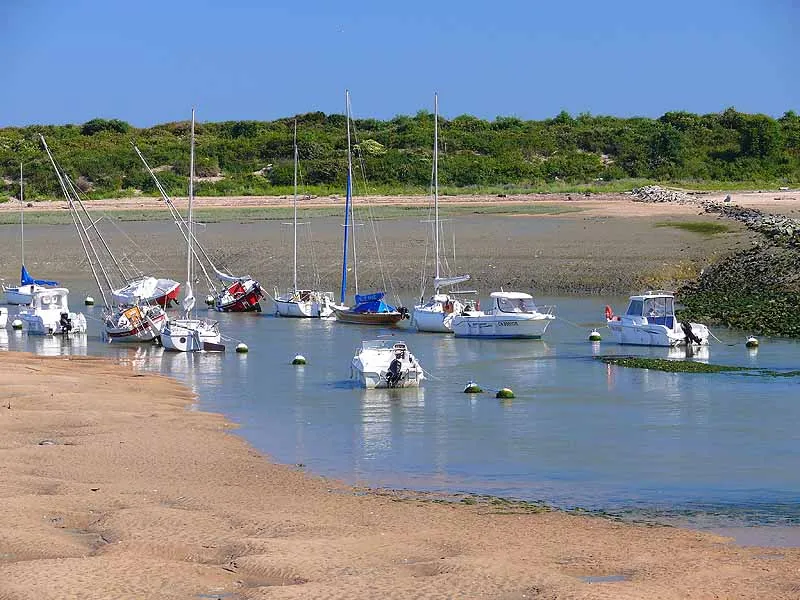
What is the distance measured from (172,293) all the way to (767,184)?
43.3 m

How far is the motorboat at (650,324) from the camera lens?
40656mm

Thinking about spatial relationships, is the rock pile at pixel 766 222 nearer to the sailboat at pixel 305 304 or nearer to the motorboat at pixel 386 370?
the sailboat at pixel 305 304

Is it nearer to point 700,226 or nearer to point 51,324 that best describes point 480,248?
point 700,226

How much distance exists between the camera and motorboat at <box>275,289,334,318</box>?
51062 millimetres

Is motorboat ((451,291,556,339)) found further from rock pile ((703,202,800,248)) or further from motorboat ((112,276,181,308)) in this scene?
rock pile ((703,202,800,248))

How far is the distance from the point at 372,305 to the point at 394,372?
16690mm

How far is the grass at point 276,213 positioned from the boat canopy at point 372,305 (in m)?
19.5

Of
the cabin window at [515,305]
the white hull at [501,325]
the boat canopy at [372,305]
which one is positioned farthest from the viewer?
the boat canopy at [372,305]

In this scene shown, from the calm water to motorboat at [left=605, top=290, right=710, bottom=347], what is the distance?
26.6 inches

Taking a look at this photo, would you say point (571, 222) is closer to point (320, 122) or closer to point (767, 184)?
point (767, 184)

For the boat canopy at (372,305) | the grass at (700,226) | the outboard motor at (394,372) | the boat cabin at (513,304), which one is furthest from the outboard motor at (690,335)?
the grass at (700,226)

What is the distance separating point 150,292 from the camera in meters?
52.2

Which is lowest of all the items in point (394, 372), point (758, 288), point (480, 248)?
point (394, 372)

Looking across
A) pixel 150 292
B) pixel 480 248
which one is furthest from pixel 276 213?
pixel 150 292
